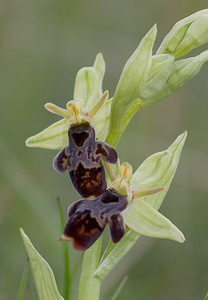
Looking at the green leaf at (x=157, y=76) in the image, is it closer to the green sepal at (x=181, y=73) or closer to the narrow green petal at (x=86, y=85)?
the green sepal at (x=181, y=73)

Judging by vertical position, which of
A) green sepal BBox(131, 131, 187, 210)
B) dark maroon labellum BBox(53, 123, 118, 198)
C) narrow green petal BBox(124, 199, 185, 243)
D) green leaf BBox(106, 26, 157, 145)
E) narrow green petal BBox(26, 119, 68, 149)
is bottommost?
narrow green petal BBox(124, 199, 185, 243)

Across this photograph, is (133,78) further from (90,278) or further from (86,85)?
(90,278)

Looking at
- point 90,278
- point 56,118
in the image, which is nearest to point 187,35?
point 90,278

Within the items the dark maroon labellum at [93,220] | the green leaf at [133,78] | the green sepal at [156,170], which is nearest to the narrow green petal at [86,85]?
the green leaf at [133,78]

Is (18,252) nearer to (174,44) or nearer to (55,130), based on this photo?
(55,130)

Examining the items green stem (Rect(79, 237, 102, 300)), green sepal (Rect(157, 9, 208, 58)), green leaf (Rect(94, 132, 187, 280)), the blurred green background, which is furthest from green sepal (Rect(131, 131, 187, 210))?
the blurred green background

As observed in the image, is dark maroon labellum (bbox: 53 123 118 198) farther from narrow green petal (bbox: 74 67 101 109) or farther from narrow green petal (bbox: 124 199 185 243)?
narrow green petal (bbox: 74 67 101 109)
